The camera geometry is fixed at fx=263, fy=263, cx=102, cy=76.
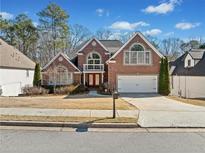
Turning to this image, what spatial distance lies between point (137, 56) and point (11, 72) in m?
14.1

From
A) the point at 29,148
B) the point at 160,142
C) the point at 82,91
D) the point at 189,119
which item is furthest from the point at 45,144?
the point at 82,91

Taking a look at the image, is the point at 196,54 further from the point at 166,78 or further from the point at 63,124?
the point at 63,124

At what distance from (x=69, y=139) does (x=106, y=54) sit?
26208 mm

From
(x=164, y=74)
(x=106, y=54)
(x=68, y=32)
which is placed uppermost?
(x=68, y=32)

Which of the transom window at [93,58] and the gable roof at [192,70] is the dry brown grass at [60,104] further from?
the transom window at [93,58]

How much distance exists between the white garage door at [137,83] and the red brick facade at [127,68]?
0.45m

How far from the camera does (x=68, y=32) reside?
176ft

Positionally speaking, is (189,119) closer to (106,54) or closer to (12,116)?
(12,116)

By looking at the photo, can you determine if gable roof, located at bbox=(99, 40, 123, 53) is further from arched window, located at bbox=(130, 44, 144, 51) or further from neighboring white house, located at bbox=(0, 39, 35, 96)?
neighboring white house, located at bbox=(0, 39, 35, 96)

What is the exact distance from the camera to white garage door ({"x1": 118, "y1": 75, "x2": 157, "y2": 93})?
2927 cm

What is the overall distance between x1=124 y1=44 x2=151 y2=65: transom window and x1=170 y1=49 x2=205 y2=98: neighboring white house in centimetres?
587

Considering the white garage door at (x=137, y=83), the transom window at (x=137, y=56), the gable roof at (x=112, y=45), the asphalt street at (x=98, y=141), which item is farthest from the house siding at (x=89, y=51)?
the asphalt street at (x=98, y=141)

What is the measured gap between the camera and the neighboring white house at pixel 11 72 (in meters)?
26.6

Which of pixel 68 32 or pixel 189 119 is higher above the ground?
pixel 68 32
